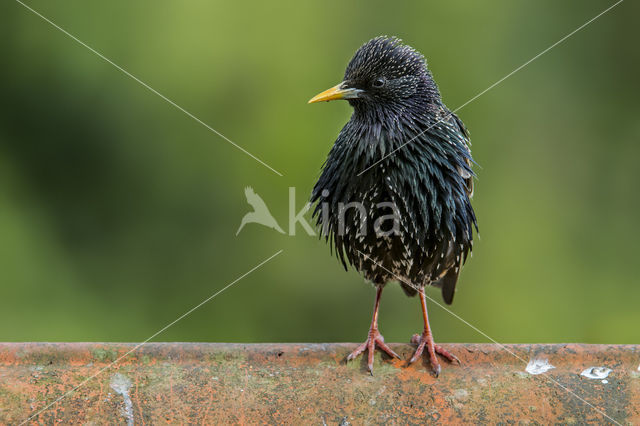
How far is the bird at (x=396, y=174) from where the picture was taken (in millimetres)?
3070

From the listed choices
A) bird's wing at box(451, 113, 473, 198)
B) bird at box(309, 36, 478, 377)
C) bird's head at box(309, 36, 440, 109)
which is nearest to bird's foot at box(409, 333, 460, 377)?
bird at box(309, 36, 478, 377)

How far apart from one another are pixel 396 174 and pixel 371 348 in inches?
28.3

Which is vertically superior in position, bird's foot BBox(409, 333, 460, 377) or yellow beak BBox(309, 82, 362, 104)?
yellow beak BBox(309, 82, 362, 104)

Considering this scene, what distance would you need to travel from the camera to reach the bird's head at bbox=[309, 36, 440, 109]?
3.16 metres

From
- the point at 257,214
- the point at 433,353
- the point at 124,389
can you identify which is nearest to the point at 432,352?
the point at 433,353

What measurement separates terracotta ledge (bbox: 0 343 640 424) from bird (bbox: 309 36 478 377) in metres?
0.42

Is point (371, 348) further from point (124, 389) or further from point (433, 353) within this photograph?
point (124, 389)

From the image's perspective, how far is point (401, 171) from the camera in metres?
3.05

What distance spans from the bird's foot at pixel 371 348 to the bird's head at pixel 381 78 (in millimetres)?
956

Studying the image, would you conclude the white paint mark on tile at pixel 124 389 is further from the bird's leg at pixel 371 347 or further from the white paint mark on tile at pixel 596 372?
the white paint mark on tile at pixel 596 372

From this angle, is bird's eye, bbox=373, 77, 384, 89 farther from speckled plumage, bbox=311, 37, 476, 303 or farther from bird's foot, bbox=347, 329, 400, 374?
bird's foot, bbox=347, 329, 400, 374

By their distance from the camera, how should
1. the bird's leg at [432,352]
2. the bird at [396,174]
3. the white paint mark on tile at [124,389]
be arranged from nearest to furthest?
the white paint mark on tile at [124,389] < the bird's leg at [432,352] < the bird at [396,174]

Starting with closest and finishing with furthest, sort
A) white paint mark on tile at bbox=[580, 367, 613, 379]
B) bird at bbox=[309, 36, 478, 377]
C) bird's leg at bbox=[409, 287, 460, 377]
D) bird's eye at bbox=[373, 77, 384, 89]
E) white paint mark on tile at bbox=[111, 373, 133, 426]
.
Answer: white paint mark on tile at bbox=[111, 373, 133, 426]
white paint mark on tile at bbox=[580, 367, 613, 379]
bird's leg at bbox=[409, 287, 460, 377]
bird at bbox=[309, 36, 478, 377]
bird's eye at bbox=[373, 77, 384, 89]

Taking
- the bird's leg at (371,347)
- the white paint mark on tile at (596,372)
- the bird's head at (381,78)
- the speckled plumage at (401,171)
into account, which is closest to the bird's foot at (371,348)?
the bird's leg at (371,347)
